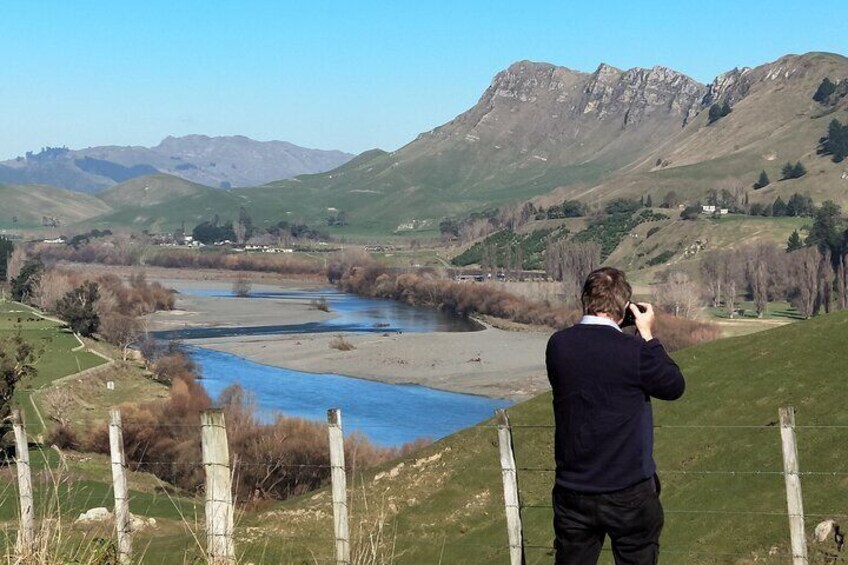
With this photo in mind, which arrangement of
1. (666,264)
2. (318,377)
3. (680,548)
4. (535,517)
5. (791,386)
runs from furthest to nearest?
(666,264)
(318,377)
(791,386)
(535,517)
(680,548)

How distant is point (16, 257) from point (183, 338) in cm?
6361

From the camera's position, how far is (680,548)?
76.3 ft

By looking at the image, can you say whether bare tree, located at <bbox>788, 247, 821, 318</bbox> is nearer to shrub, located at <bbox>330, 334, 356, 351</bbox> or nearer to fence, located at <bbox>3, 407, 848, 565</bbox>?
shrub, located at <bbox>330, 334, 356, 351</bbox>

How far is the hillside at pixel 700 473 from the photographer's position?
23531 mm

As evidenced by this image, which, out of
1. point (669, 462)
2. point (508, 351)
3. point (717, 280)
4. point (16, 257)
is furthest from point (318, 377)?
point (16, 257)

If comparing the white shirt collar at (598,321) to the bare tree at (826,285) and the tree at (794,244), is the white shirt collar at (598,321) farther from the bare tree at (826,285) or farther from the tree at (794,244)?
the tree at (794,244)

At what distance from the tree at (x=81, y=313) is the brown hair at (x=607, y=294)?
102078 millimetres

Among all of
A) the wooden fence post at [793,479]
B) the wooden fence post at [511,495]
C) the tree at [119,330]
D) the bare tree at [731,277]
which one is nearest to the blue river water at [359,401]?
the tree at [119,330]

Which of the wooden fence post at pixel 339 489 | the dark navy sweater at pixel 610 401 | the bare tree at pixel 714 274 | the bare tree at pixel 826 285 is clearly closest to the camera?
the dark navy sweater at pixel 610 401

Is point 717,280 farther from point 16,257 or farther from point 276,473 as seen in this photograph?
point 276,473

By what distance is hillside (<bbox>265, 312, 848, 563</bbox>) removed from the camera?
23531mm

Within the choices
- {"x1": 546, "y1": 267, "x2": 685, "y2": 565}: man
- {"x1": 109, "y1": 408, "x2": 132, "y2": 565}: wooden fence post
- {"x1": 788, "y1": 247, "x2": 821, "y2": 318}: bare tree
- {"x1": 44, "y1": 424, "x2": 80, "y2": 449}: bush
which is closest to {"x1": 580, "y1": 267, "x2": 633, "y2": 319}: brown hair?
{"x1": 546, "y1": 267, "x2": 685, "y2": 565}: man

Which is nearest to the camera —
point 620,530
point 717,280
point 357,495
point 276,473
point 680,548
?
point 620,530

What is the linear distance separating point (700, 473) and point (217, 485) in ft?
51.5
